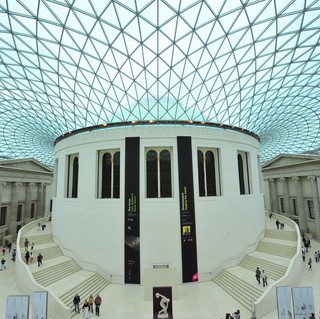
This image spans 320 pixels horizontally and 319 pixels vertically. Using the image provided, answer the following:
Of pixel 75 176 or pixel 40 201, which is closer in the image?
pixel 75 176

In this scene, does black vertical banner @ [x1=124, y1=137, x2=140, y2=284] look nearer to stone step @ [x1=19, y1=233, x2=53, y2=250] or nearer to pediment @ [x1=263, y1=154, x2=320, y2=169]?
stone step @ [x1=19, y1=233, x2=53, y2=250]

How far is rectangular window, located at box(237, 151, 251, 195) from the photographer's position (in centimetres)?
2568

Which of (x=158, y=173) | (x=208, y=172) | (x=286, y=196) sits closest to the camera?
(x=158, y=173)

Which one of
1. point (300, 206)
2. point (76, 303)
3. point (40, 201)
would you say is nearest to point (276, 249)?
point (76, 303)

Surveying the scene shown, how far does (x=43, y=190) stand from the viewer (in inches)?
1870

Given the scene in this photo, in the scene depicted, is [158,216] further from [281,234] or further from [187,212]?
[281,234]

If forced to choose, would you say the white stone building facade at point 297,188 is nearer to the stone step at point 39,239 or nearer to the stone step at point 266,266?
the stone step at point 266,266

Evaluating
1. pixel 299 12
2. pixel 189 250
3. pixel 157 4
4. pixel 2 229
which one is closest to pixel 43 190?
pixel 2 229

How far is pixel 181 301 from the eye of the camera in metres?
16.3

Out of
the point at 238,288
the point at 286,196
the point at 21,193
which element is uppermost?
the point at 21,193

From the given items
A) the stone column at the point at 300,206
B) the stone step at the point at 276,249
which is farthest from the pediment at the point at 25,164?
the stone column at the point at 300,206

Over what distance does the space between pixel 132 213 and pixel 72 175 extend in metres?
9.95

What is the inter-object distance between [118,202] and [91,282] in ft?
23.5

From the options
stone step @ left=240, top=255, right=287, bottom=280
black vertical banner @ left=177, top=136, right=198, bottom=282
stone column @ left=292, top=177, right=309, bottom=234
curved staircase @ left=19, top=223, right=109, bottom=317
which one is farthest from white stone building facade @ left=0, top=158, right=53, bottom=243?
stone column @ left=292, top=177, right=309, bottom=234
